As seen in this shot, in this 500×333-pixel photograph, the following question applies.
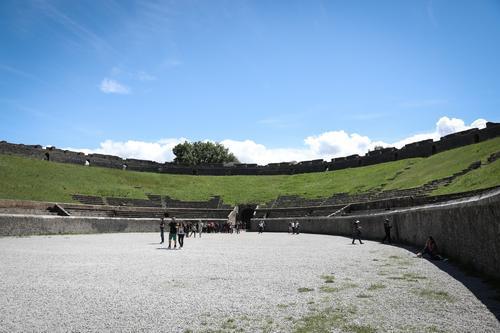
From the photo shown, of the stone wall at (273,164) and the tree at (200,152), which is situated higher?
the tree at (200,152)

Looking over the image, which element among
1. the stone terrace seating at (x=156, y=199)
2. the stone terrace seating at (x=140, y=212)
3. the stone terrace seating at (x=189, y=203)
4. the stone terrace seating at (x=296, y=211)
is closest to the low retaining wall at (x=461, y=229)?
the stone terrace seating at (x=296, y=211)

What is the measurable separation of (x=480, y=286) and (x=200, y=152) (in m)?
106

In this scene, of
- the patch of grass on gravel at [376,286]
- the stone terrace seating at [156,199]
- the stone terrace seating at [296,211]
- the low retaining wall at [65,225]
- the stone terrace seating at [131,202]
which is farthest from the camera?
the stone terrace seating at [156,199]

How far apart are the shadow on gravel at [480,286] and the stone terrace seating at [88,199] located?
41.7 m

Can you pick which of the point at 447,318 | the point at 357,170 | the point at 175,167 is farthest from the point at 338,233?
the point at 175,167

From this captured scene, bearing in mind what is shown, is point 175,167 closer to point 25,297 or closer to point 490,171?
point 490,171

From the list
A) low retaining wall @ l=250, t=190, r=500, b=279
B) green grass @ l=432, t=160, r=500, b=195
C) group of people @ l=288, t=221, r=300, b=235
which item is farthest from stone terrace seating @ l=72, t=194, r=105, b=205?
green grass @ l=432, t=160, r=500, b=195

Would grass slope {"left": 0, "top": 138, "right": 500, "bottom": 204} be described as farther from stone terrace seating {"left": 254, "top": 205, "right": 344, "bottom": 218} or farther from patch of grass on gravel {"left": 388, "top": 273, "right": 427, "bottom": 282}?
patch of grass on gravel {"left": 388, "top": 273, "right": 427, "bottom": 282}

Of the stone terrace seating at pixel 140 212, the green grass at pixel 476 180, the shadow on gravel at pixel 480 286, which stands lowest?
the shadow on gravel at pixel 480 286

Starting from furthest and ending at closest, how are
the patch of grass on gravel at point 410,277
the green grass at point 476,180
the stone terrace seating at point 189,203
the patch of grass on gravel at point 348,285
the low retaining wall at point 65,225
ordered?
the stone terrace seating at point 189,203 → the green grass at point 476,180 → the low retaining wall at point 65,225 → the patch of grass on gravel at point 410,277 → the patch of grass on gravel at point 348,285

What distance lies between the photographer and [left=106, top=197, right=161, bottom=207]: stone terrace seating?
48869 millimetres

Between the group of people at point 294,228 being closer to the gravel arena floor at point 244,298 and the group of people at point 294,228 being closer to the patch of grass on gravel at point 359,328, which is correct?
the gravel arena floor at point 244,298

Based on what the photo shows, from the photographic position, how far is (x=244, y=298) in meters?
8.84

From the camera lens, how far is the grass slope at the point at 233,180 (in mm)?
41906
